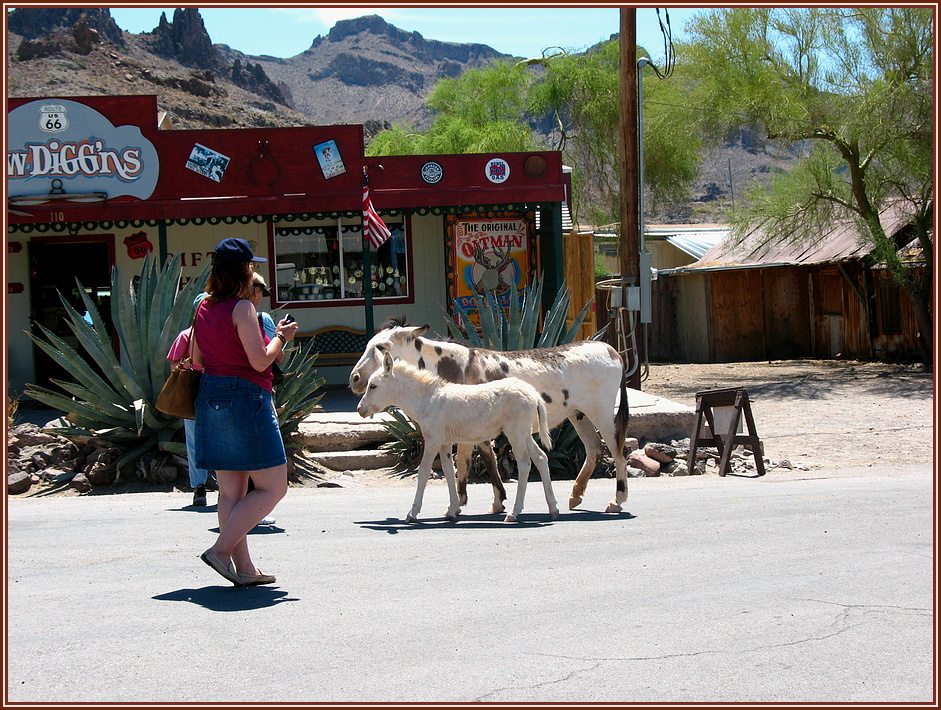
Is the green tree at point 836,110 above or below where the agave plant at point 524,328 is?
above

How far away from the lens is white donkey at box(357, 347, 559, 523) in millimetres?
7770

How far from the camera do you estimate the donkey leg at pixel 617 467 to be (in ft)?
27.6

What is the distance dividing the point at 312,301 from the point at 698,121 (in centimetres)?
1223

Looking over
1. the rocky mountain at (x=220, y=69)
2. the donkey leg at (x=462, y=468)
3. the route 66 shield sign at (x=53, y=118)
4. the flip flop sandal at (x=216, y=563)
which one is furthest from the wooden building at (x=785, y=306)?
the flip flop sandal at (x=216, y=563)

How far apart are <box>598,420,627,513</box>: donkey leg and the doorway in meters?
11.9

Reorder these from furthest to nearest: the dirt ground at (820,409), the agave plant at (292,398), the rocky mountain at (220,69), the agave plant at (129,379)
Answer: the rocky mountain at (220,69)
the dirt ground at (820,409)
the agave plant at (292,398)
the agave plant at (129,379)

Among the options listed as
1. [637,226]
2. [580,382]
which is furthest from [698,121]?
[580,382]

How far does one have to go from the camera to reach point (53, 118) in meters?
15.6

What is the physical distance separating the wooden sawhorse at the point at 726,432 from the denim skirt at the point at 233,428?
7884 millimetres

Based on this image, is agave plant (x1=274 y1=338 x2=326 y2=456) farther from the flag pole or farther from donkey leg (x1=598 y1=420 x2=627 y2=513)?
the flag pole

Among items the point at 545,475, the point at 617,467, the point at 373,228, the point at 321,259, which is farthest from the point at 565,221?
the point at 545,475

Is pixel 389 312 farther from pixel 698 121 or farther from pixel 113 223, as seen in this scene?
pixel 698 121

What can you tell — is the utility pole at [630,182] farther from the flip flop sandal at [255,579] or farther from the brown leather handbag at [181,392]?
the brown leather handbag at [181,392]

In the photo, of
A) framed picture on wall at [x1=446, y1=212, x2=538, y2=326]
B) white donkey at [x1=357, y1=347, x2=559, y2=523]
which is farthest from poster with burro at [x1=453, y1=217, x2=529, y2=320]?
white donkey at [x1=357, y1=347, x2=559, y2=523]
